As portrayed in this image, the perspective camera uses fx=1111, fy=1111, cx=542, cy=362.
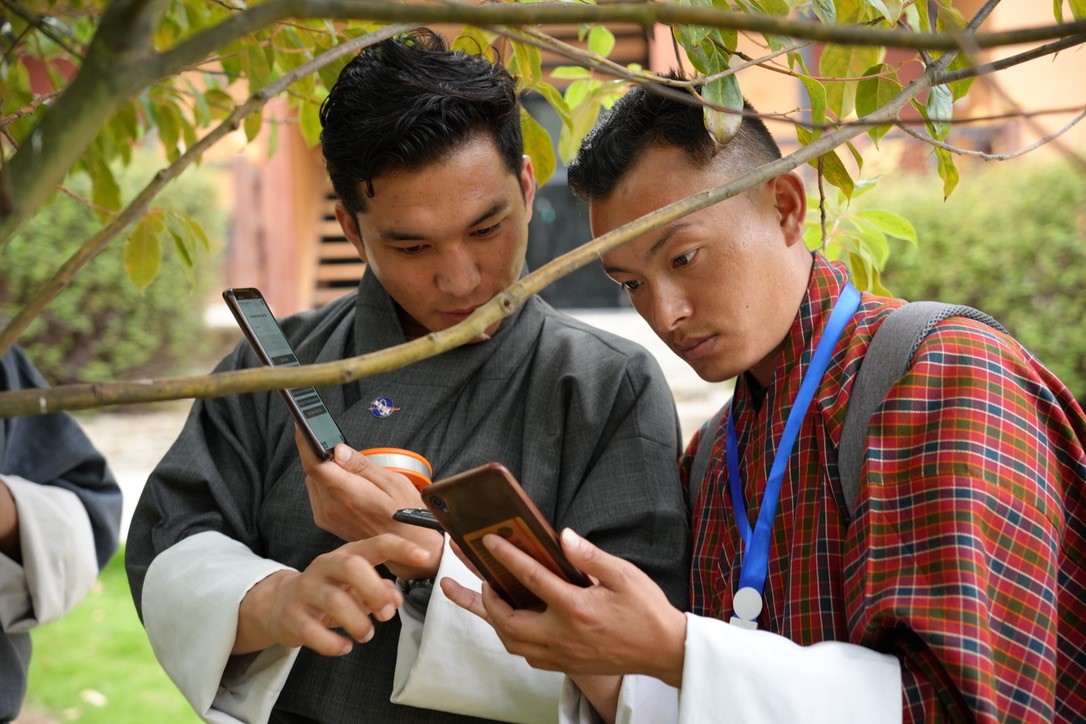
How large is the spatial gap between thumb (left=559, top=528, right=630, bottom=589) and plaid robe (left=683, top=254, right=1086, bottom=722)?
0.34 meters

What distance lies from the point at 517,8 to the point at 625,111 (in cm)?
102

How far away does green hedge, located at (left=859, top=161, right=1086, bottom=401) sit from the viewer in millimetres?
7051

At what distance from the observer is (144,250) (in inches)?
90.9

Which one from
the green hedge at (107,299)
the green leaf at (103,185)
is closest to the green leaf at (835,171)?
the green leaf at (103,185)

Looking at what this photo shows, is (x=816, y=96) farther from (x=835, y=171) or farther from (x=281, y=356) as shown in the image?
(x=281, y=356)

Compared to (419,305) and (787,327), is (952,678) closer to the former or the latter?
(787,327)

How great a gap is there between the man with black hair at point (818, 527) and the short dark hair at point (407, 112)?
281mm

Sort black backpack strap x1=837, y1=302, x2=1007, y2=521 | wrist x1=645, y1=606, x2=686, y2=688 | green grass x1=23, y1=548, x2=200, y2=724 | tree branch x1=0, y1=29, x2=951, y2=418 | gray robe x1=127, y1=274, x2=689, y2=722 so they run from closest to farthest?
tree branch x1=0, y1=29, x2=951, y2=418 < wrist x1=645, y1=606, x2=686, y2=688 < black backpack strap x1=837, y1=302, x2=1007, y2=521 < gray robe x1=127, y1=274, x2=689, y2=722 < green grass x1=23, y1=548, x2=200, y2=724

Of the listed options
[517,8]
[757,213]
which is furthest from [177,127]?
[517,8]

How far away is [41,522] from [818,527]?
1703 millimetres

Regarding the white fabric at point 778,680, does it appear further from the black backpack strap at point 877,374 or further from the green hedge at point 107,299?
the green hedge at point 107,299

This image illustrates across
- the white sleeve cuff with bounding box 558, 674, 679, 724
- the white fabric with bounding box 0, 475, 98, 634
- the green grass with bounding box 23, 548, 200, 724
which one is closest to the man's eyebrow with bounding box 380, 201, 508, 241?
the white sleeve cuff with bounding box 558, 674, 679, 724

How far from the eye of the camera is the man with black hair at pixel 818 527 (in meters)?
1.41

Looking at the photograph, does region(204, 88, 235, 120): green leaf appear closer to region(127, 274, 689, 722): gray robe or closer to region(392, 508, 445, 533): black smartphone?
region(127, 274, 689, 722): gray robe
